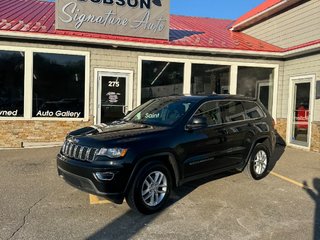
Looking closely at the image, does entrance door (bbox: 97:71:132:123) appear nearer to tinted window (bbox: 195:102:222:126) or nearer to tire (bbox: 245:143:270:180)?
tire (bbox: 245:143:270:180)

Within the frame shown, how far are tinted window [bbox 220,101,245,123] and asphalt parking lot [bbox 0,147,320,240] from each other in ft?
4.28

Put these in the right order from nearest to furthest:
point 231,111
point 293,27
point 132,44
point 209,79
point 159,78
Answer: point 231,111
point 132,44
point 159,78
point 209,79
point 293,27

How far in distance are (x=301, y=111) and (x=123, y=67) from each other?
630 cm

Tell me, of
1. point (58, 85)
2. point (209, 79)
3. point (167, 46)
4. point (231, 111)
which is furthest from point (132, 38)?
point (231, 111)

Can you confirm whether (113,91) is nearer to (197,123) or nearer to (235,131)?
(235,131)

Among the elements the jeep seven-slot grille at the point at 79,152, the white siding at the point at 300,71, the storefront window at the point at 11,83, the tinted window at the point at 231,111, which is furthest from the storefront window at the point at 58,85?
the white siding at the point at 300,71

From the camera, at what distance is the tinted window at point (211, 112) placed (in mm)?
5820

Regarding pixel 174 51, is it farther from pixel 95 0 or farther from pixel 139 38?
pixel 95 0

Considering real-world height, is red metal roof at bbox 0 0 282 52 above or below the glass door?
above

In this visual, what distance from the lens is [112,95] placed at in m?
11.1

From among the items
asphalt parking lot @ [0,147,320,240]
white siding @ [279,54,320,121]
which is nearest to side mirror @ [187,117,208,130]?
asphalt parking lot @ [0,147,320,240]

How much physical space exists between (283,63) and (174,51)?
433 centimetres

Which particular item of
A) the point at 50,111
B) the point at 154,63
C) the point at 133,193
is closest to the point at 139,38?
the point at 154,63

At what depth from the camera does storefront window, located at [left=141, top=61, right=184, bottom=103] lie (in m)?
11.3
